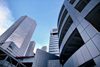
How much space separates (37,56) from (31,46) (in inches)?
6908

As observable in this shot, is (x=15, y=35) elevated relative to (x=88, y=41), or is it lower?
lower

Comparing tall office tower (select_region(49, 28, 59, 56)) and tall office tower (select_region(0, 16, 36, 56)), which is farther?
tall office tower (select_region(0, 16, 36, 56))

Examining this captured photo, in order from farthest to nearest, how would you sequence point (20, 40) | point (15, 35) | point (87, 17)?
point (20, 40), point (15, 35), point (87, 17)

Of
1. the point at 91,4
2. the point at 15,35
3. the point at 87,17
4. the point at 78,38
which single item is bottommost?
the point at 15,35

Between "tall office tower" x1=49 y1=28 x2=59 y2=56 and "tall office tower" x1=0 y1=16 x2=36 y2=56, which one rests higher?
"tall office tower" x1=49 y1=28 x2=59 y2=56

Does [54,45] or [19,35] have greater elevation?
[54,45]

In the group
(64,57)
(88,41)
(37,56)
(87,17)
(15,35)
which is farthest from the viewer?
(15,35)

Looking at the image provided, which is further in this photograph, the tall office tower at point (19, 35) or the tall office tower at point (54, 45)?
the tall office tower at point (19, 35)

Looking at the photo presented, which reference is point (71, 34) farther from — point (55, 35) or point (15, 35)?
point (15, 35)

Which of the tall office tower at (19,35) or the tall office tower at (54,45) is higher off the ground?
the tall office tower at (54,45)

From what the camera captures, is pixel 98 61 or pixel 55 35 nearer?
pixel 98 61

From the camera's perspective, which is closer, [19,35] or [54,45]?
[54,45]

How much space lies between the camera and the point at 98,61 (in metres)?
4.83

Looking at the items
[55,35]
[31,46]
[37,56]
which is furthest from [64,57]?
[31,46]
